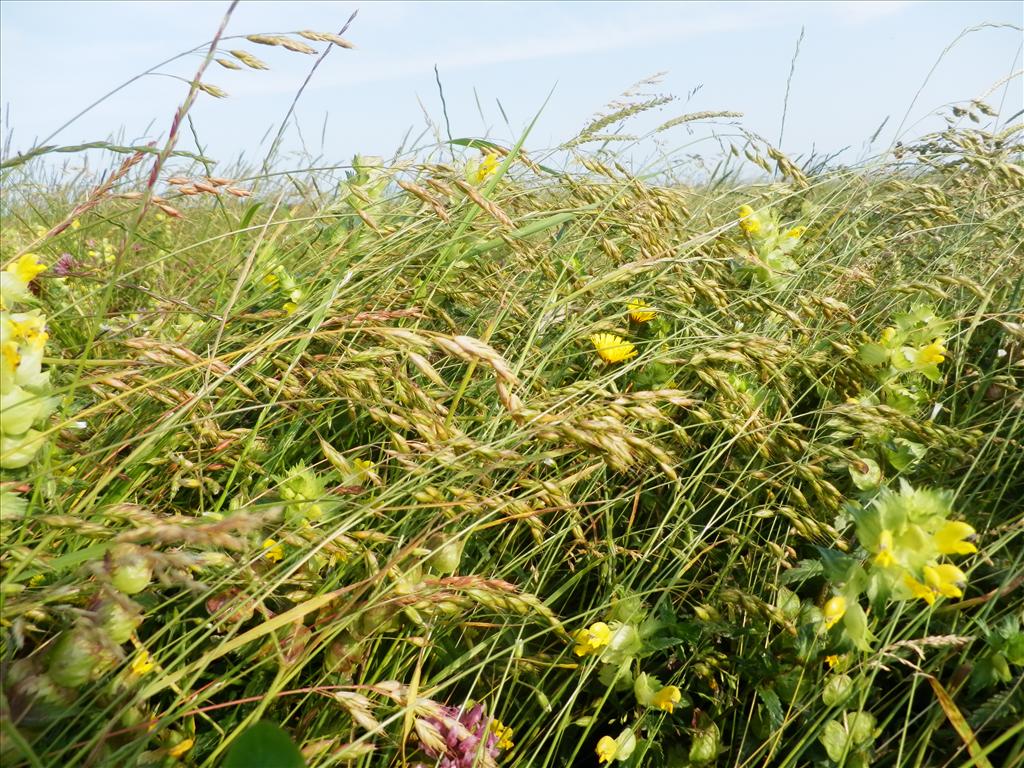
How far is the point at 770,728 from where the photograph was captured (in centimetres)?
128

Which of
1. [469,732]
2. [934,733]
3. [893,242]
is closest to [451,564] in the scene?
[469,732]

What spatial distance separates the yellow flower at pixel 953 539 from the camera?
1.06 metres

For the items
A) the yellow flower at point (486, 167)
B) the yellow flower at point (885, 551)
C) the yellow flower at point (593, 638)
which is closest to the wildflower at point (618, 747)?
the yellow flower at point (593, 638)

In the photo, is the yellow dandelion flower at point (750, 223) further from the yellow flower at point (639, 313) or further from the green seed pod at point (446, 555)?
the green seed pod at point (446, 555)

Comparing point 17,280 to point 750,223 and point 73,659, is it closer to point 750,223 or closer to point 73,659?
point 73,659

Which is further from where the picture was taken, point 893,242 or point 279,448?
point 893,242

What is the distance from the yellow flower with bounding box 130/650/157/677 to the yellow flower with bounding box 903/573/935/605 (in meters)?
0.95

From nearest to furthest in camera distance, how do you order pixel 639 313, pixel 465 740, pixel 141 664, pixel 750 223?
pixel 141 664 → pixel 465 740 → pixel 639 313 → pixel 750 223

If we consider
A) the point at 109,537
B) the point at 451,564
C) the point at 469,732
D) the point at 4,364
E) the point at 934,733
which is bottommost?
the point at 934,733

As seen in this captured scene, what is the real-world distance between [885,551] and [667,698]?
402 millimetres

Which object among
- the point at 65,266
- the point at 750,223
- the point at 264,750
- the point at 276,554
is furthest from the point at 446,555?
the point at 65,266

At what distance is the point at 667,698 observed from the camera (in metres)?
1.28

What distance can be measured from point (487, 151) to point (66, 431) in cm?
110

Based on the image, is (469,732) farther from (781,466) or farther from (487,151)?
(487,151)
